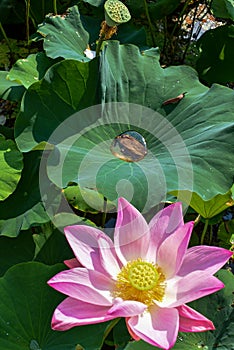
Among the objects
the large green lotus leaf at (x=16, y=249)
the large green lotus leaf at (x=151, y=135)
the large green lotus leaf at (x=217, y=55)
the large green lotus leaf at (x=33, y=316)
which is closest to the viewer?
the large green lotus leaf at (x=33, y=316)

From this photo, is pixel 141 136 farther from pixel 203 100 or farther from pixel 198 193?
pixel 198 193

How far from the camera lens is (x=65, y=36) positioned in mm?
1831

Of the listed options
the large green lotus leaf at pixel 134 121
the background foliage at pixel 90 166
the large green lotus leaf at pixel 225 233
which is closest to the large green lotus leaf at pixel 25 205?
the background foliage at pixel 90 166

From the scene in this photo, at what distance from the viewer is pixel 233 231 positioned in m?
1.70

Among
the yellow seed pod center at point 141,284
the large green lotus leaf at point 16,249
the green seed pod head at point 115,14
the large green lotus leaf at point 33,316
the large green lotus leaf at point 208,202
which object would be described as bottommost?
the large green lotus leaf at point 16,249

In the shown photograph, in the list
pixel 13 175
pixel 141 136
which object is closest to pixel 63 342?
pixel 13 175

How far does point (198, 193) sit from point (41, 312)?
16.7 inches

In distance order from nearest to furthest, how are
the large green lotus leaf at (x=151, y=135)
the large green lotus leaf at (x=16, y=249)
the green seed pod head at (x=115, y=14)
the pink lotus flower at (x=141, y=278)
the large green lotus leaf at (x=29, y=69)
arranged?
the pink lotus flower at (x=141, y=278) < the large green lotus leaf at (x=151, y=135) < the large green lotus leaf at (x=16, y=249) < the green seed pod head at (x=115, y=14) < the large green lotus leaf at (x=29, y=69)

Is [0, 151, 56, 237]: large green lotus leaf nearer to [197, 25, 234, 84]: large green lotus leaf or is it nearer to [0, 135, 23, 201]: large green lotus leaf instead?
[0, 135, 23, 201]: large green lotus leaf

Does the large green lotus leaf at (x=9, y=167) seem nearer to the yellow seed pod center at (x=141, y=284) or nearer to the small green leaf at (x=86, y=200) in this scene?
the small green leaf at (x=86, y=200)

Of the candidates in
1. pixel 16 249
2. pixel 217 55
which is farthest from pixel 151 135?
pixel 217 55

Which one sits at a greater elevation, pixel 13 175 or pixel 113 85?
pixel 113 85

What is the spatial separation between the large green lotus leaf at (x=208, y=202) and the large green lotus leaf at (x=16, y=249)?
399 mm

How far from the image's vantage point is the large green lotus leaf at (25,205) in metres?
1.35
